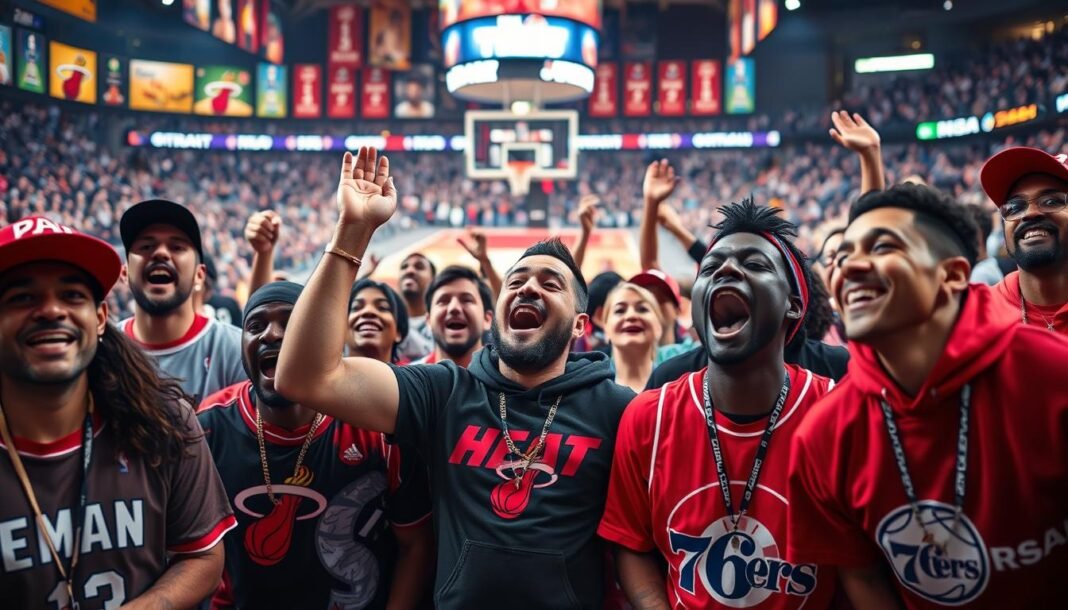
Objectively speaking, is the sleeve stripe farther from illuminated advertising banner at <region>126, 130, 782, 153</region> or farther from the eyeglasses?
illuminated advertising banner at <region>126, 130, 782, 153</region>

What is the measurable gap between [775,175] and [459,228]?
37.4 ft

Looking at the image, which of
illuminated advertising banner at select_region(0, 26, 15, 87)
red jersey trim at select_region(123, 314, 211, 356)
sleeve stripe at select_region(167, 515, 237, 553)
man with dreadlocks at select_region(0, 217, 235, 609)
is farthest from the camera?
illuminated advertising banner at select_region(0, 26, 15, 87)

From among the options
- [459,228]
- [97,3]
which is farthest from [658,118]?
[97,3]

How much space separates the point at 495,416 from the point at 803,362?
133 centimetres

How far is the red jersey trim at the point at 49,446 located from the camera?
2.51m

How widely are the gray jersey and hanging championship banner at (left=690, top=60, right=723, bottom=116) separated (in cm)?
3003

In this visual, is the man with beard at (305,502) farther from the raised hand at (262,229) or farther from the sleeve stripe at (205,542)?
the raised hand at (262,229)

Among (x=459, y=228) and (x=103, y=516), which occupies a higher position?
(x=459, y=228)

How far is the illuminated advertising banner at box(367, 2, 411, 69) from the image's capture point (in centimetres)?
3306

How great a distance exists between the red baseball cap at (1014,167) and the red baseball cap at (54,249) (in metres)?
3.15

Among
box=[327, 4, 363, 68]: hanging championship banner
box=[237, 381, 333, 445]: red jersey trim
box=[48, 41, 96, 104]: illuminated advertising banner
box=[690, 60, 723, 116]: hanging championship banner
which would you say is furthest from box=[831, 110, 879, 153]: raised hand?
box=[327, 4, 363, 68]: hanging championship banner

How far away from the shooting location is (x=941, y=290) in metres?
2.27

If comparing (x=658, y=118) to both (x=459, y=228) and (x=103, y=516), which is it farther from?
(x=103, y=516)

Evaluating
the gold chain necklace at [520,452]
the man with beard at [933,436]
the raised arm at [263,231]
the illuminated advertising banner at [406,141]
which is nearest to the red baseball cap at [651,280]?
the raised arm at [263,231]
